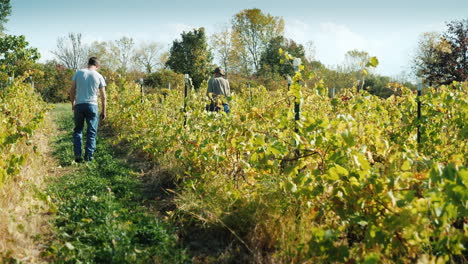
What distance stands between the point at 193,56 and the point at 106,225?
25.6m

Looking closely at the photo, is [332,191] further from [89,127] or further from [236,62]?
[236,62]

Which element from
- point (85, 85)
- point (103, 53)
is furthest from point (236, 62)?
point (85, 85)

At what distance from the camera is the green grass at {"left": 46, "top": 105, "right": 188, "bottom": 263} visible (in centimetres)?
260

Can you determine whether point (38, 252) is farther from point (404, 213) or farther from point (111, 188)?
point (404, 213)

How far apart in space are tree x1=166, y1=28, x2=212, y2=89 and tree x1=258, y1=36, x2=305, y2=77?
5.08 meters

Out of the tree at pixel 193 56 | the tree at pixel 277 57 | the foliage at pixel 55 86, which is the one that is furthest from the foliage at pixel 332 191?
the tree at pixel 277 57

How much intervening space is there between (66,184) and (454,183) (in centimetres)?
394

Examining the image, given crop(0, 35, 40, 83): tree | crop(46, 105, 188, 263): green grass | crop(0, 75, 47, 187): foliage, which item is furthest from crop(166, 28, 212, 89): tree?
crop(46, 105, 188, 263): green grass

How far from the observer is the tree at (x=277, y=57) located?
3041 centimetres

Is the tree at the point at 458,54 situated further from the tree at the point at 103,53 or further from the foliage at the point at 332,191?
the tree at the point at 103,53

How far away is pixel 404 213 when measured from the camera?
1.93 meters

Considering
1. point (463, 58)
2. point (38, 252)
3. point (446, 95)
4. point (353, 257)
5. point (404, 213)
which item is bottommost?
point (38, 252)

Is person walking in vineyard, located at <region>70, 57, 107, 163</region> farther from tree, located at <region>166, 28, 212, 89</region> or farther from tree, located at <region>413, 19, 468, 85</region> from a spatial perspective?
tree, located at <region>166, 28, 212, 89</region>

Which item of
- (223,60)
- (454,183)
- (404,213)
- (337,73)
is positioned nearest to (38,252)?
(404,213)
